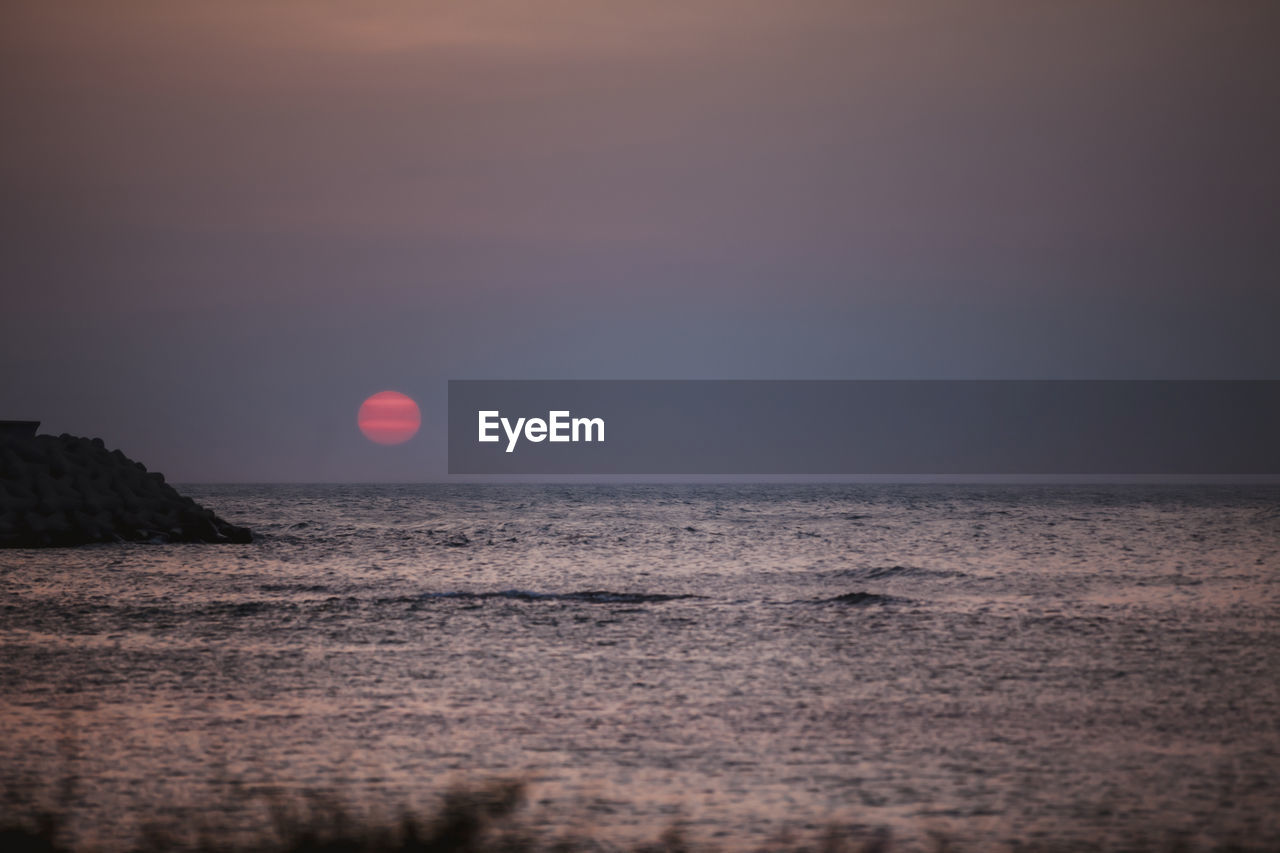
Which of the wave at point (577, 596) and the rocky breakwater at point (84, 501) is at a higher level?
the rocky breakwater at point (84, 501)

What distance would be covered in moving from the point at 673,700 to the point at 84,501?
2359cm

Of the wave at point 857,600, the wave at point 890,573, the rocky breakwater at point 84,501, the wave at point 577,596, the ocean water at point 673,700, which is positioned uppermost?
the rocky breakwater at point 84,501

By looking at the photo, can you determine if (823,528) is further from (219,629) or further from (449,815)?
(449,815)

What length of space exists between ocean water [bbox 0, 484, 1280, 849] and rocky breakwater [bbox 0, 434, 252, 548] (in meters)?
7.74

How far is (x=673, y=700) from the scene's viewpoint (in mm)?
8930

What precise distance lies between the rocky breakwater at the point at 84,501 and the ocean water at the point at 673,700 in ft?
25.4

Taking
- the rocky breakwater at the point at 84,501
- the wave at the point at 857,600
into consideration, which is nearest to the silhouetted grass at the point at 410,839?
the wave at the point at 857,600

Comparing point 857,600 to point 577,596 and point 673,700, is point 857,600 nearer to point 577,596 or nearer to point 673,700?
point 577,596

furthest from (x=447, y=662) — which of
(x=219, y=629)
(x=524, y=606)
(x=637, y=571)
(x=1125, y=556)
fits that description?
(x=1125, y=556)

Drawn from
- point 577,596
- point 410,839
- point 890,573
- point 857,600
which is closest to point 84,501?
point 577,596

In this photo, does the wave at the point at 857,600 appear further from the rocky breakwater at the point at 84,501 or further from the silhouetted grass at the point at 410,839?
the rocky breakwater at the point at 84,501

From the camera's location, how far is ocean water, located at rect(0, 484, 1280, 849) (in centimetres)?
614

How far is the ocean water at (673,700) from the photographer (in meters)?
6.14

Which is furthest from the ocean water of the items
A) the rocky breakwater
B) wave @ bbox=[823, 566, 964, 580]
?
the rocky breakwater
